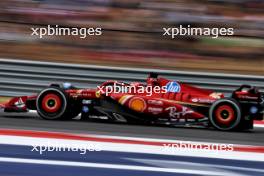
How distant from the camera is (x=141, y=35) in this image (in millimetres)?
12203

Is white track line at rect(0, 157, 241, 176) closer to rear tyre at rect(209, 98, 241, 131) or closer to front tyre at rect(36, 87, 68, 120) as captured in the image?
rear tyre at rect(209, 98, 241, 131)

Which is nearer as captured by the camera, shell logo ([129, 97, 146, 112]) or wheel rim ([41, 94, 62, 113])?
shell logo ([129, 97, 146, 112])

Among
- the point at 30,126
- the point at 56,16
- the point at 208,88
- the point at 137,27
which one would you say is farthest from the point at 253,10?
the point at 30,126

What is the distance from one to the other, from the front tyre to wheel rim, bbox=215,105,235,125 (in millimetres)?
2055

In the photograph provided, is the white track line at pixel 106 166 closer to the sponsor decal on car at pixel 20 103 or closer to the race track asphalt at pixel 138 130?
the race track asphalt at pixel 138 130

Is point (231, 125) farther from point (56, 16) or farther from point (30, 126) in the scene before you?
point (56, 16)

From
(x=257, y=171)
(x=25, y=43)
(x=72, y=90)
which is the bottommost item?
(x=257, y=171)

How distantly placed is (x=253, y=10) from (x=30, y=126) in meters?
6.66

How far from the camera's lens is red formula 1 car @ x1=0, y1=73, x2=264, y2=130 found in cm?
772

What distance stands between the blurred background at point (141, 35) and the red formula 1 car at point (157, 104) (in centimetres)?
368

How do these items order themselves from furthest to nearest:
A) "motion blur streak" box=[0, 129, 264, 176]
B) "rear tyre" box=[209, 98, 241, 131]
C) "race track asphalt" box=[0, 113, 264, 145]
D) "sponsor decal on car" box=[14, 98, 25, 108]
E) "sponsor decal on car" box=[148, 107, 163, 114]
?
"sponsor decal on car" box=[14, 98, 25, 108] → "sponsor decal on car" box=[148, 107, 163, 114] → "rear tyre" box=[209, 98, 241, 131] → "race track asphalt" box=[0, 113, 264, 145] → "motion blur streak" box=[0, 129, 264, 176]

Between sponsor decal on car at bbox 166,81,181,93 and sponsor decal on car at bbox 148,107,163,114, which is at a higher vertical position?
sponsor decal on car at bbox 166,81,181,93

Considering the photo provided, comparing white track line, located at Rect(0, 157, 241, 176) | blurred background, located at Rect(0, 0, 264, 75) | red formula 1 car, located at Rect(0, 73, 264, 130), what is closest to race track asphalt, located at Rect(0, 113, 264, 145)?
red formula 1 car, located at Rect(0, 73, 264, 130)

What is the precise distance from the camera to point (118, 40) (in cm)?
1192
